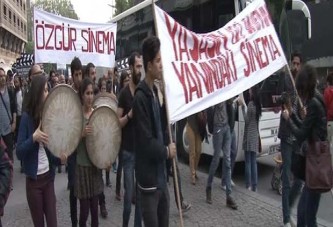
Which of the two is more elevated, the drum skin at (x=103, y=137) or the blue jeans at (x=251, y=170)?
the drum skin at (x=103, y=137)

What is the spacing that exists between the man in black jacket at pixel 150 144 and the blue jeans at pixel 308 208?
5.96ft

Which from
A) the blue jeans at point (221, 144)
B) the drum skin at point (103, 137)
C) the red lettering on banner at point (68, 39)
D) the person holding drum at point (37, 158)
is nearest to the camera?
the person holding drum at point (37, 158)

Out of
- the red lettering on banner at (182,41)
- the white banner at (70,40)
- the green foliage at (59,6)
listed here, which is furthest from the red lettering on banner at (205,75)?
the green foliage at (59,6)

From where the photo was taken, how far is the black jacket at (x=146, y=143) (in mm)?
3461

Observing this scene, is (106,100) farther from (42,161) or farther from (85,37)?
(85,37)

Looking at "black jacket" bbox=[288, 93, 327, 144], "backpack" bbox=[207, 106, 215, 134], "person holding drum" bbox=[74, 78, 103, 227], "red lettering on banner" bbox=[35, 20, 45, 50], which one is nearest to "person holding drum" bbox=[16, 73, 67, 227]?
"person holding drum" bbox=[74, 78, 103, 227]

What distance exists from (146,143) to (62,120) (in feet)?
4.23

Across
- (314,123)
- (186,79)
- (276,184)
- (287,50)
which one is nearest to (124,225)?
(186,79)

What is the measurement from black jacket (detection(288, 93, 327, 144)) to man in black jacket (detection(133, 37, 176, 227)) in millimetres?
1573

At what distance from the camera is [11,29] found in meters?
70.9

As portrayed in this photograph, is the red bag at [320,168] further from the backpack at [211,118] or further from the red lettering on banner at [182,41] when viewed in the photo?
the backpack at [211,118]

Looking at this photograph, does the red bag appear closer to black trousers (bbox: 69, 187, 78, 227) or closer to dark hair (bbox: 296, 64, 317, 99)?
dark hair (bbox: 296, 64, 317, 99)

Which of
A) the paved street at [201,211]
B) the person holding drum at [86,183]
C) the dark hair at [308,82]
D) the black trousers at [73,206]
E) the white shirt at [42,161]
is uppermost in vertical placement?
the dark hair at [308,82]

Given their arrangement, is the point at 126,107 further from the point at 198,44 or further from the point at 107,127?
the point at 198,44
